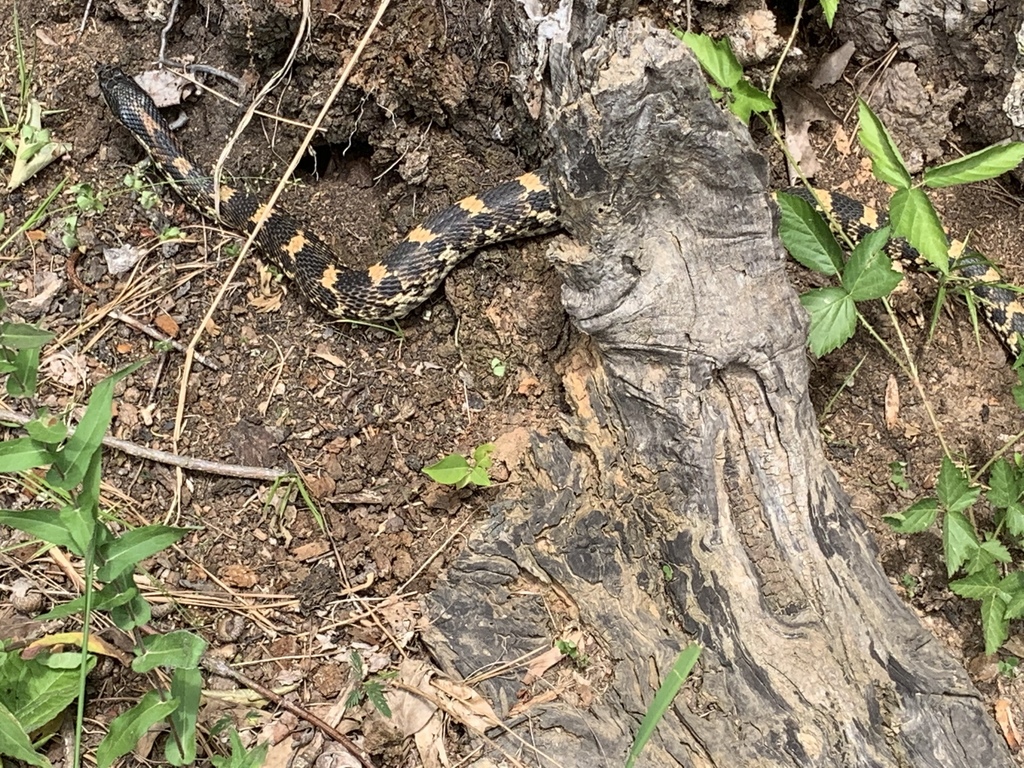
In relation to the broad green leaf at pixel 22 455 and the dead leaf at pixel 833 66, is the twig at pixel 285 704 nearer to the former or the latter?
the broad green leaf at pixel 22 455

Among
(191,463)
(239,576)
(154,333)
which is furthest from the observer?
(154,333)

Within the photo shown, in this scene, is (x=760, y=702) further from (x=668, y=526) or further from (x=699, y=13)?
(x=699, y=13)

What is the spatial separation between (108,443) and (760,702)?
263 cm

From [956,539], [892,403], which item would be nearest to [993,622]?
[956,539]

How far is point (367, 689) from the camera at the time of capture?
8.41ft

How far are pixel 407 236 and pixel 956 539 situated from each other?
2.66 m

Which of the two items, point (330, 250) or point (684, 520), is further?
point (330, 250)

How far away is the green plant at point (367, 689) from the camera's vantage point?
2.52 meters

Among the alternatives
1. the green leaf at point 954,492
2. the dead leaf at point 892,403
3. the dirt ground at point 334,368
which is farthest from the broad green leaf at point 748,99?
the green leaf at point 954,492

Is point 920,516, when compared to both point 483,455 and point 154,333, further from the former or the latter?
point 154,333

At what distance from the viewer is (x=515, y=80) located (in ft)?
9.87

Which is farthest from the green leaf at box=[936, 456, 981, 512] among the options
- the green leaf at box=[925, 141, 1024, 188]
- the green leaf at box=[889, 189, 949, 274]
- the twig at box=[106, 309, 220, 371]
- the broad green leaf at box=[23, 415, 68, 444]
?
the twig at box=[106, 309, 220, 371]

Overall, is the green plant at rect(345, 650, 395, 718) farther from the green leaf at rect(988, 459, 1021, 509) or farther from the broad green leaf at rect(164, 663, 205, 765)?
the green leaf at rect(988, 459, 1021, 509)

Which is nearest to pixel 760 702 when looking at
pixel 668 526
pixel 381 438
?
pixel 668 526
